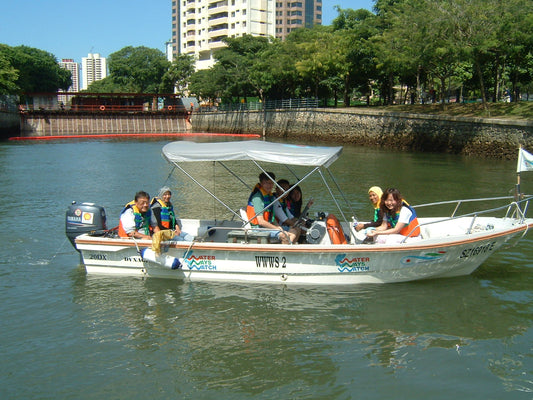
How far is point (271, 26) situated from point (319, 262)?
315ft

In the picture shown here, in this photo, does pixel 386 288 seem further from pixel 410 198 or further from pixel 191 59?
pixel 191 59

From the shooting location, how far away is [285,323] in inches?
318

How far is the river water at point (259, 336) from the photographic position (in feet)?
21.1

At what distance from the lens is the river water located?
6418mm

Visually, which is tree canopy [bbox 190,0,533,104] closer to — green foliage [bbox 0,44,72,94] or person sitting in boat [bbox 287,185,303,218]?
person sitting in boat [bbox 287,185,303,218]

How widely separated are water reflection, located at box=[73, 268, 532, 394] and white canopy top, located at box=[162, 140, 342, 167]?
2.17 metres

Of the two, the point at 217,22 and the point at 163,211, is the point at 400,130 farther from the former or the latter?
the point at 217,22

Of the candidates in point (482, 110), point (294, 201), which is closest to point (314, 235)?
point (294, 201)

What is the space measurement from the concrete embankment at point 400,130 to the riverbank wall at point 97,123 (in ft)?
48.1

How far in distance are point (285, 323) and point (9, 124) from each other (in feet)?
185

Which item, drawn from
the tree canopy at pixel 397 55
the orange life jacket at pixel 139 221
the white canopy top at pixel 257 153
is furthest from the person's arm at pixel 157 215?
the tree canopy at pixel 397 55

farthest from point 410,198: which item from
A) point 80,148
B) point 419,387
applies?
point 80,148

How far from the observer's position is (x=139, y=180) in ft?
76.3

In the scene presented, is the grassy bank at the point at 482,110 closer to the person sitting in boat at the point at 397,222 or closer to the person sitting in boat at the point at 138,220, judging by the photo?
the person sitting in boat at the point at 397,222
